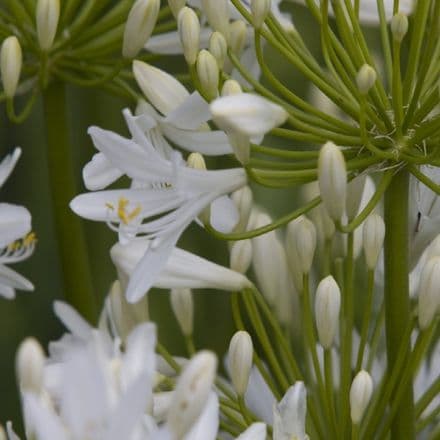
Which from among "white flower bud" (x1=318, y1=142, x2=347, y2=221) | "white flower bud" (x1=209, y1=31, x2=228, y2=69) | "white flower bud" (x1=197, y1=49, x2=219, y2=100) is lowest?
"white flower bud" (x1=318, y1=142, x2=347, y2=221)

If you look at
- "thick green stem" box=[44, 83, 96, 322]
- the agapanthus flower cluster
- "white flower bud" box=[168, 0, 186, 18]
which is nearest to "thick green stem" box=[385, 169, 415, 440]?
the agapanthus flower cluster

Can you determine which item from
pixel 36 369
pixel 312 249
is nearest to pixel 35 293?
pixel 312 249

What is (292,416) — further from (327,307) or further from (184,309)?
(184,309)

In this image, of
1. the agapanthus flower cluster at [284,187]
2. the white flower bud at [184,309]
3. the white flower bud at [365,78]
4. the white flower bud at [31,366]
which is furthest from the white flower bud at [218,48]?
the white flower bud at [31,366]

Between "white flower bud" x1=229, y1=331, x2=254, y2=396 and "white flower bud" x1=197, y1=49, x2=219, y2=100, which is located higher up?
"white flower bud" x1=197, y1=49, x2=219, y2=100

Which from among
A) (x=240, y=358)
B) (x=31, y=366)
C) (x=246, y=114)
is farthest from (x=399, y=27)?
(x=31, y=366)

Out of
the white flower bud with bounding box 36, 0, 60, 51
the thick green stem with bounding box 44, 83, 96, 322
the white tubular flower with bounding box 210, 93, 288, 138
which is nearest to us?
the white tubular flower with bounding box 210, 93, 288, 138

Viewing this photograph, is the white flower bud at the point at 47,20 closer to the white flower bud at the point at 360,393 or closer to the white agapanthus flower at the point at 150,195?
the white agapanthus flower at the point at 150,195

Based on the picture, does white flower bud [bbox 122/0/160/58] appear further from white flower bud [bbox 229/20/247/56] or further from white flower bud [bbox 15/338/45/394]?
white flower bud [bbox 15/338/45/394]
